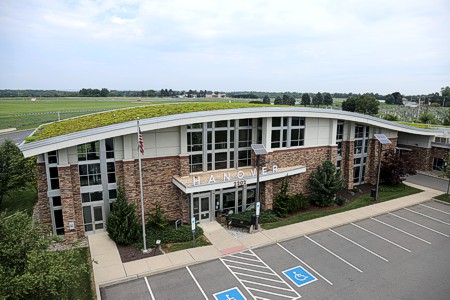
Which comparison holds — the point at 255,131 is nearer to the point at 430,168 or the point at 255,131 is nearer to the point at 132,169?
the point at 132,169

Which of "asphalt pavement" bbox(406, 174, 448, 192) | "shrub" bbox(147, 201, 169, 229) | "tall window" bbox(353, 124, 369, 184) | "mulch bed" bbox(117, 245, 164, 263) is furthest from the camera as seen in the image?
"asphalt pavement" bbox(406, 174, 448, 192)

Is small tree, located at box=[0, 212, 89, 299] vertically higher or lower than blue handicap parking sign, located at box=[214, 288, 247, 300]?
higher

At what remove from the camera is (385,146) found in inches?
1256

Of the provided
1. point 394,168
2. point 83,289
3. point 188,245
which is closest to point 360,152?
point 394,168

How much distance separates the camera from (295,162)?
25766 mm

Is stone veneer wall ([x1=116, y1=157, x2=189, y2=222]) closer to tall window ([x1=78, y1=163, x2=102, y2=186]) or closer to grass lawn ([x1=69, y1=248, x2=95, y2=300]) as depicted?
tall window ([x1=78, y1=163, x2=102, y2=186])

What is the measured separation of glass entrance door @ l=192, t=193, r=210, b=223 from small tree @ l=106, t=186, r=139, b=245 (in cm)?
431

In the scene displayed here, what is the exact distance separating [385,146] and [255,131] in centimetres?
1640

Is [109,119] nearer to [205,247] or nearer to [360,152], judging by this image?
[205,247]

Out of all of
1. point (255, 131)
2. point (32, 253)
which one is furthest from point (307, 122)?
point (32, 253)

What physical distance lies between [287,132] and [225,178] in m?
7.13

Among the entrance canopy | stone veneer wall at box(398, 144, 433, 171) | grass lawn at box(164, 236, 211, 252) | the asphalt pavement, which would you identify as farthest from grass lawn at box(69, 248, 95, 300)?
stone veneer wall at box(398, 144, 433, 171)

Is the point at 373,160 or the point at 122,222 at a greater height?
the point at 373,160

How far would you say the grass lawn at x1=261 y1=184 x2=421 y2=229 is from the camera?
22.6 m
